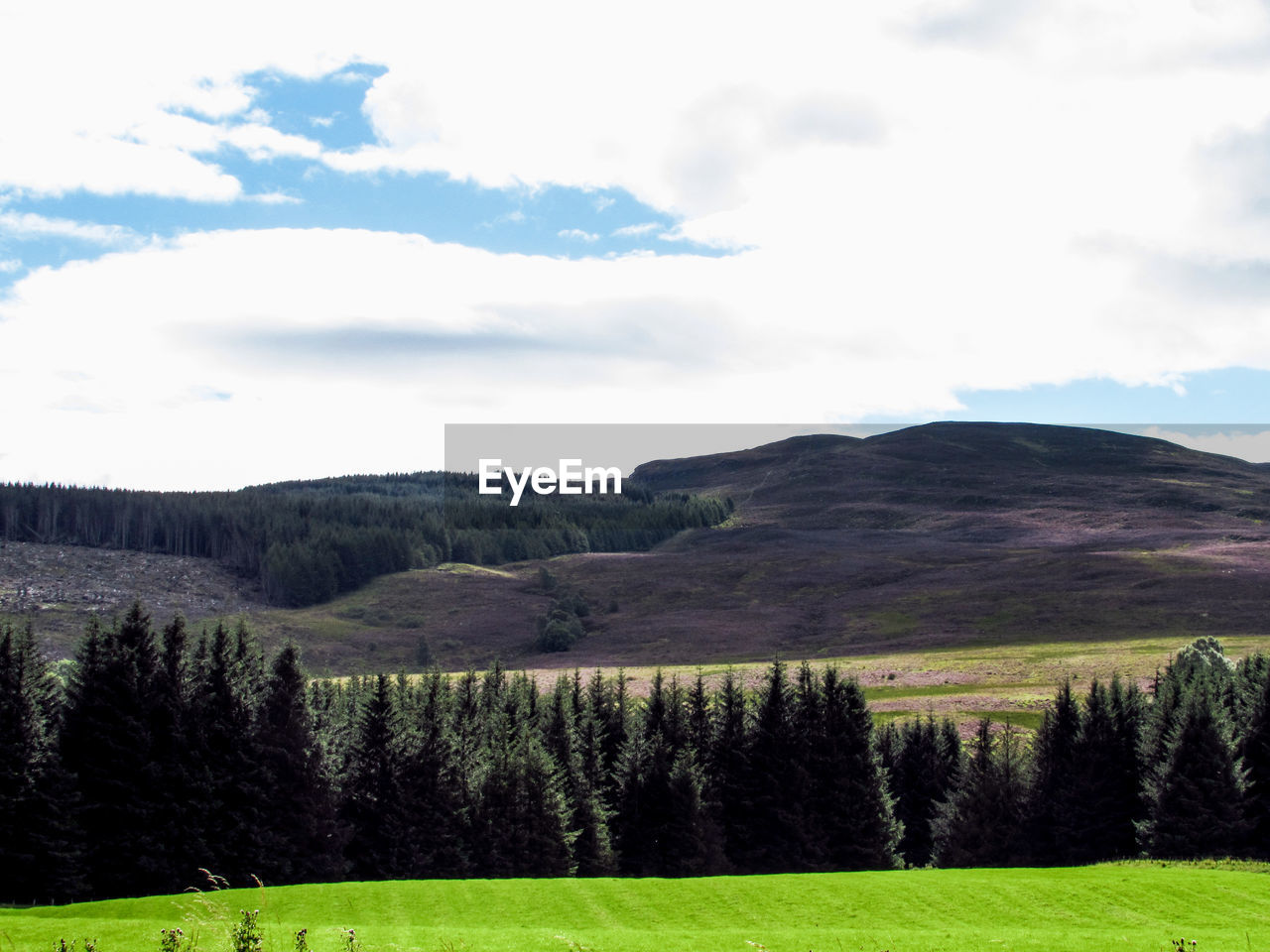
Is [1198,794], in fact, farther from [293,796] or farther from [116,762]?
[116,762]

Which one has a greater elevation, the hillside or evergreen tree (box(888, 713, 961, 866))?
the hillside

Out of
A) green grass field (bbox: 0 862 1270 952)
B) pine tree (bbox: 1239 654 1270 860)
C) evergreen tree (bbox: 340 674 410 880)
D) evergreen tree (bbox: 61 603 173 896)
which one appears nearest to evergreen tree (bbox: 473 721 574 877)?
evergreen tree (bbox: 340 674 410 880)

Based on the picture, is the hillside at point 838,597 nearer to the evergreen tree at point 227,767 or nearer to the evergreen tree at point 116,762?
the evergreen tree at point 227,767

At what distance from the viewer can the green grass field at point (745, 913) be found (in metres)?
25.3

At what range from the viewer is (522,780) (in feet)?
154

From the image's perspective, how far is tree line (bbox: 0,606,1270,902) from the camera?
4091 centimetres

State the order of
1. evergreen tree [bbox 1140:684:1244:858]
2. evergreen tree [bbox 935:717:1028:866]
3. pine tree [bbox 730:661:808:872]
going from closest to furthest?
evergreen tree [bbox 1140:684:1244:858] < pine tree [bbox 730:661:808:872] < evergreen tree [bbox 935:717:1028:866]

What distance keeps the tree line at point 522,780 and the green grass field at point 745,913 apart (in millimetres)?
8442

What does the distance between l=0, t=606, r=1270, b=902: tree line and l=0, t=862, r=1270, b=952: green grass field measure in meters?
8.44

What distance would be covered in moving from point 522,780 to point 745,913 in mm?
17448

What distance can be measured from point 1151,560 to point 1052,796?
107746mm

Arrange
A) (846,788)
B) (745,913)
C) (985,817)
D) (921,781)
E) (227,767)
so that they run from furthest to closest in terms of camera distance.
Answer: (921,781), (985,817), (846,788), (227,767), (745,913)

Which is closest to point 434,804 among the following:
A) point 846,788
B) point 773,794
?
point 773,794

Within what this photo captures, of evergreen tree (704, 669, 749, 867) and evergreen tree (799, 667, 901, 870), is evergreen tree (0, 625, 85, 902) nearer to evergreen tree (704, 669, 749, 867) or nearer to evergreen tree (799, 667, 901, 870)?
evergreen tree (704, 669, 749, 867)
